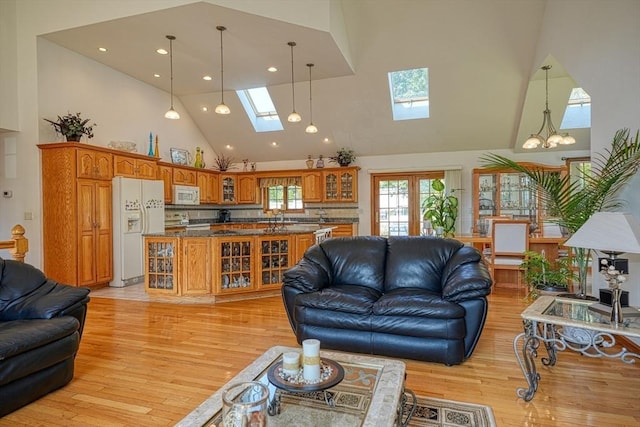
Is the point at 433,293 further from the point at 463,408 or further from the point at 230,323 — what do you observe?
the point at 230,323

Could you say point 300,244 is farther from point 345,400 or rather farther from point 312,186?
point 345,400

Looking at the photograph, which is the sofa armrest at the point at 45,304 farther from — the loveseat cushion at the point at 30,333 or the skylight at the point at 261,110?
the skylight at the point at 261,110

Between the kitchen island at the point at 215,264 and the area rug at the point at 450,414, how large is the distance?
3296 millimetres

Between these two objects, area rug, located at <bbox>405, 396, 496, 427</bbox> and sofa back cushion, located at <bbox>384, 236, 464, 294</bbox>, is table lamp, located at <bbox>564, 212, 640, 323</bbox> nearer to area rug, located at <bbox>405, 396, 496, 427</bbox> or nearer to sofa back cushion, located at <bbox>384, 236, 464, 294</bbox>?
area rug, located at <bbox>405, 396, 496, 427</bbox>

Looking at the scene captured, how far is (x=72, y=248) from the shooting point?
18.0ft

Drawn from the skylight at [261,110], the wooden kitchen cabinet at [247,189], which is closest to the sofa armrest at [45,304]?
the skylight at [261,110]

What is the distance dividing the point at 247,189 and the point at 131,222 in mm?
3615

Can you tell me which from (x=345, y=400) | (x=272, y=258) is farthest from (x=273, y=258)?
(x=345, y=400)

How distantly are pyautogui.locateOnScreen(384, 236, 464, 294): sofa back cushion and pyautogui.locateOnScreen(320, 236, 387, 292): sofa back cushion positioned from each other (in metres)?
0.09

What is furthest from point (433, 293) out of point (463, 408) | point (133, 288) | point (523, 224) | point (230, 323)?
point (133, 288)

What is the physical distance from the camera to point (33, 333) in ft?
7.79

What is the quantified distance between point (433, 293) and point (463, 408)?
1109mm

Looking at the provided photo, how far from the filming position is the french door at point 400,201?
28.3 ft

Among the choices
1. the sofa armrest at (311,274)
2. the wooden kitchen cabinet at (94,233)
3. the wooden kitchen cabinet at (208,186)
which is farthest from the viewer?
the wooden kitchen cabinet at (208,186)
